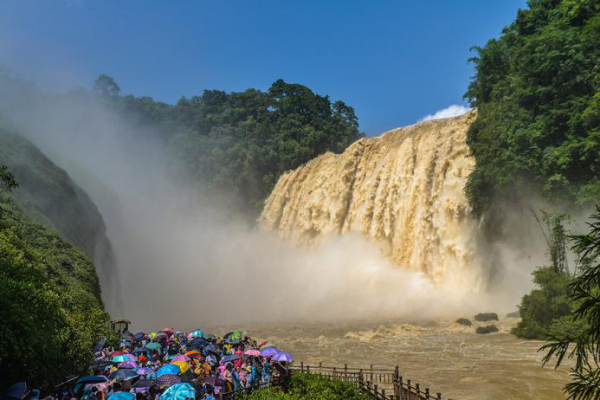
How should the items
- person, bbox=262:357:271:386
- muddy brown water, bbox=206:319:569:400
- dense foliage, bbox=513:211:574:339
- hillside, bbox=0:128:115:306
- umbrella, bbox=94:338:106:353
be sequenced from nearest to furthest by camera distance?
person, bbox=262:357:271:386, umbrella, bbox=94:338:106:353, muddy brown water, bbox=206:319:569:400, dense foliage, bbox=513:211:574:339, hillside, bbox=0:128:115:306

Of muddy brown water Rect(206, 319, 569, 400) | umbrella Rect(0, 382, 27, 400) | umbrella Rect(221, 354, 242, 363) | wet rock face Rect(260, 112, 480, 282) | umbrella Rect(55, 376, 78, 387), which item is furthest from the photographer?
wet rock face Rect(260, 112, 480, 282)

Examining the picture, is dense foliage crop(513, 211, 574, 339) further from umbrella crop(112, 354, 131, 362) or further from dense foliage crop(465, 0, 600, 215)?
umbrella crop(112, 354, 131, 362)

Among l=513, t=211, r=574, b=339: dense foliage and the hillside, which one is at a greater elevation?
the hillside

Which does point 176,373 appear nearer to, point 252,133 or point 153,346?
point 153,346

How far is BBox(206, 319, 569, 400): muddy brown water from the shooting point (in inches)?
549

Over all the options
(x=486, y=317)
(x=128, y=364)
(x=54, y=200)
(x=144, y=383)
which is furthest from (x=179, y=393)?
(x=54, y=200)

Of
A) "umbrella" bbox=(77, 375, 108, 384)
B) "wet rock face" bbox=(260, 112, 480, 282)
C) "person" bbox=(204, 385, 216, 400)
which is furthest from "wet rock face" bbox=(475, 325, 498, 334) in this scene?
"umbrella" bbox=(77, 375, 108, 384)

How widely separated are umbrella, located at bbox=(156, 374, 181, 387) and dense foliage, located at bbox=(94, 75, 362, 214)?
5483cm

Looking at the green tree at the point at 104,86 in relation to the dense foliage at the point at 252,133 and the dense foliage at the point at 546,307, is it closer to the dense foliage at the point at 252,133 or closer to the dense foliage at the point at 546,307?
the dense foliage at the point at 252,133

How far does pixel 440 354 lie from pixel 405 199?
1683 cm

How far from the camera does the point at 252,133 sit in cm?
7512

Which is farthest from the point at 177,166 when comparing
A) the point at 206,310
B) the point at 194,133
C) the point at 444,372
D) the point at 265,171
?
Result: the point at 444,372

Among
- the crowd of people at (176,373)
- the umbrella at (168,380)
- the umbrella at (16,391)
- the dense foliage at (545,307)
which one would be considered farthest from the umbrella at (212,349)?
the dense foliage at (545,307)

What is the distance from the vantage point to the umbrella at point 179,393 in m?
9.02
